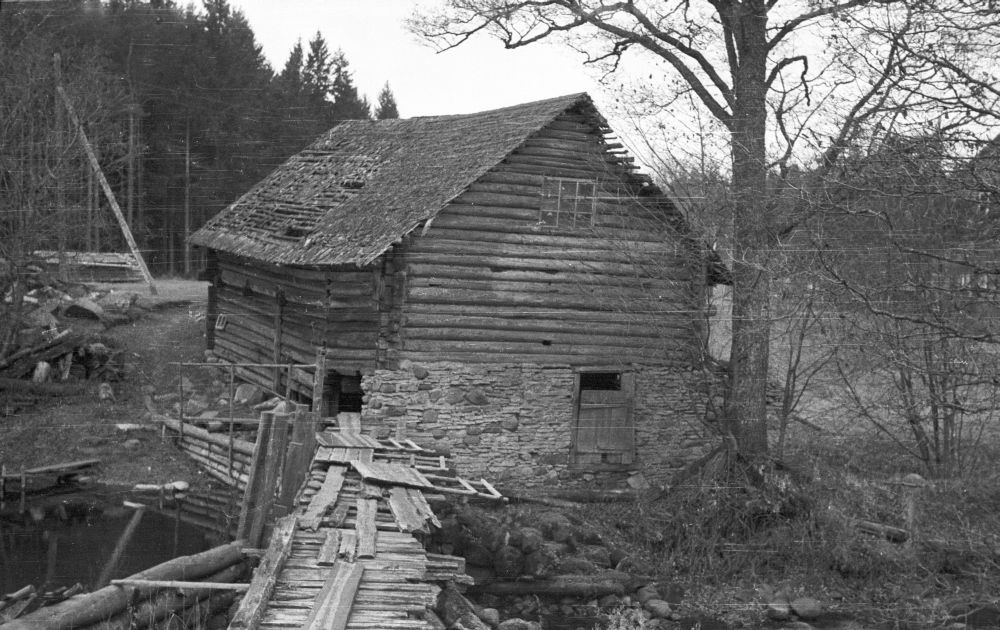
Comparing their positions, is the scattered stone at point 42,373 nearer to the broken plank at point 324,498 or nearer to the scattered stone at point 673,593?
the broken plank at point 324,498

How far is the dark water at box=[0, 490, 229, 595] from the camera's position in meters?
13.8

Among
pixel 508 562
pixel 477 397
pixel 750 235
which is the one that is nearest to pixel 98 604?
pixel 508 562

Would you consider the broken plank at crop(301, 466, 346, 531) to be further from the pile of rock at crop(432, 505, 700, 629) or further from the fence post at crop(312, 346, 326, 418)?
the fence post at crop(312, 346, 326, 418)

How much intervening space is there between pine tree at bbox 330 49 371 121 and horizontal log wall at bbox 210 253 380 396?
2550 centimetres

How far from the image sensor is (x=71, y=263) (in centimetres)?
2812

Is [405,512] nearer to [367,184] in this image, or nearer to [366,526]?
[366,526]

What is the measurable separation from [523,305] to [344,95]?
3502 cm

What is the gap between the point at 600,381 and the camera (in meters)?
19.7

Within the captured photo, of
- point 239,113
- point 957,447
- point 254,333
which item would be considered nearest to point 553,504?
point 957,447

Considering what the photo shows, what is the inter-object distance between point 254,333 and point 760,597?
1165 cm

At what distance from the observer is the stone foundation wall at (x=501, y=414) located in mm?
17344

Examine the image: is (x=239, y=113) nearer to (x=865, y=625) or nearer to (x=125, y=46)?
(x=125, y=46)

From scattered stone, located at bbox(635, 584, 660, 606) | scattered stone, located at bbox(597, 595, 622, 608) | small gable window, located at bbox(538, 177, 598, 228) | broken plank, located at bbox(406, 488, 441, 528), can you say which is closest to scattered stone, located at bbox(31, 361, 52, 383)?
small gable window, located at bbox(538, 177, 598, 228)

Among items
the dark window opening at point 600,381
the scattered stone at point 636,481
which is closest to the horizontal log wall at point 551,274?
the dark window opening at point 600,381
